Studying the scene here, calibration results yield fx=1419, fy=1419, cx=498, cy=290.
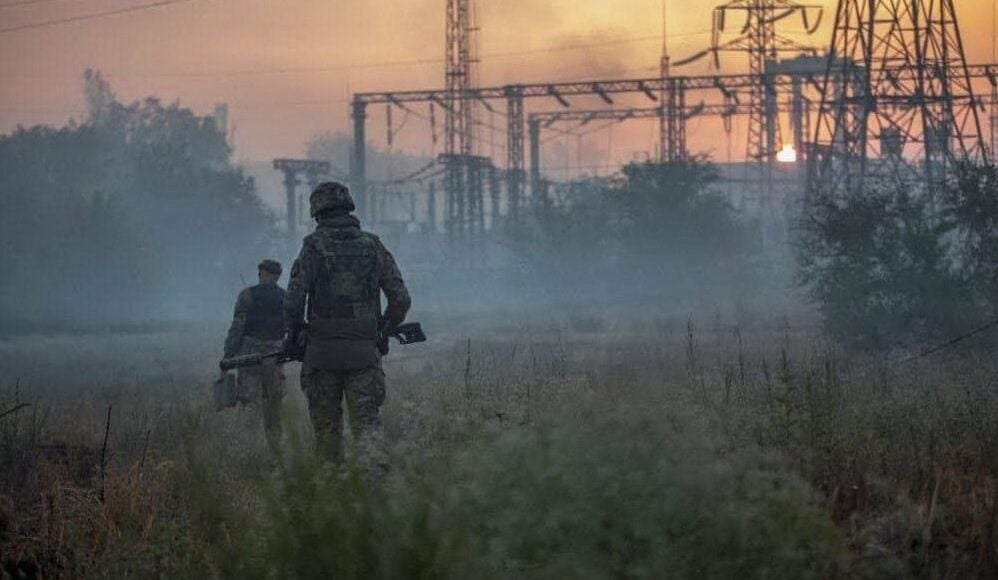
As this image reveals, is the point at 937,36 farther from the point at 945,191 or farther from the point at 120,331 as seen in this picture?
the point at 120,331

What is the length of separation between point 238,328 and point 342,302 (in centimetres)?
323

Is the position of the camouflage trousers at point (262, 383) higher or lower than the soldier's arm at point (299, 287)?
lower

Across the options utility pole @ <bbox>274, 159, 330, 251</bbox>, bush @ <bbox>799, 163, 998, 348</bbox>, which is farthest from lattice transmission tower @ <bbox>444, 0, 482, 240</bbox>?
bush @ <bbox>799, 163, 998, 348</bbox>

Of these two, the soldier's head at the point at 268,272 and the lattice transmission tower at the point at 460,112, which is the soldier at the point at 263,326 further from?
the lattice transmission tower at the point at 460,112

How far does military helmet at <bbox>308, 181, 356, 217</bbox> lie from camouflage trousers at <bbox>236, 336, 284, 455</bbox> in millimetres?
2648

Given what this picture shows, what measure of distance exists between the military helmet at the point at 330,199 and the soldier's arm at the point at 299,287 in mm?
261

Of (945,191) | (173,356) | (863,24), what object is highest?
(863,24)

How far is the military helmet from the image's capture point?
28.8ft

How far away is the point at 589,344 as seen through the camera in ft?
86.2

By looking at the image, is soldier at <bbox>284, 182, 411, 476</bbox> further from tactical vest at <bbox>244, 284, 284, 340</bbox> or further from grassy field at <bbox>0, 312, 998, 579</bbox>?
tactical vest at <bbox>244, 284, 284, 340</bbox>

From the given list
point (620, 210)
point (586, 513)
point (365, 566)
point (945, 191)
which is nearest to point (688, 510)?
point (586, 513)

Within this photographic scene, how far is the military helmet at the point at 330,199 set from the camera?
878 centimetres

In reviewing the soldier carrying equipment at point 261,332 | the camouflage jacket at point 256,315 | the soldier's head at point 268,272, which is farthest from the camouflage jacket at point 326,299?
the soldier's head at point 268,272

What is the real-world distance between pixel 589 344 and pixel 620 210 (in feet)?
92.7
